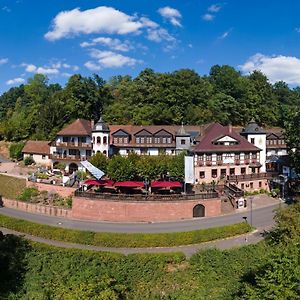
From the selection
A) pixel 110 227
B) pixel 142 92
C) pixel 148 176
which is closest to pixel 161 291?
pixel 110 227

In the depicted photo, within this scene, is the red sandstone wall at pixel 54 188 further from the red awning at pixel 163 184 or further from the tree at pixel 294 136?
the tree at pixel 294 136

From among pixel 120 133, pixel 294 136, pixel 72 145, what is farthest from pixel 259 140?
pixel 72 145

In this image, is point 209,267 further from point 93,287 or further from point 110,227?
point 110,227

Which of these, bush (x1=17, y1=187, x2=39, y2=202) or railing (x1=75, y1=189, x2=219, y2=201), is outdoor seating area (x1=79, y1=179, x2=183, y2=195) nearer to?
railing (x1=75, y1=189, x2=219, y2=201)

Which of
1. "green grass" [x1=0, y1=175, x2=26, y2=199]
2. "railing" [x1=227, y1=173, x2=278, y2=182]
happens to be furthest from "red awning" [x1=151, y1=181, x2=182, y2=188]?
"green grass" [x1=0, y1=175, x2=26, y2=199]

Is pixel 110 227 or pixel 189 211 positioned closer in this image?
pixel 110 227

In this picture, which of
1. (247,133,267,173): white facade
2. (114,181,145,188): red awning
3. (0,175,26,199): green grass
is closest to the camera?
(114,181,145,188): red awning

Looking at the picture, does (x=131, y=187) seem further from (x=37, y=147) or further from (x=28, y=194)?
(x=37, y=147)
